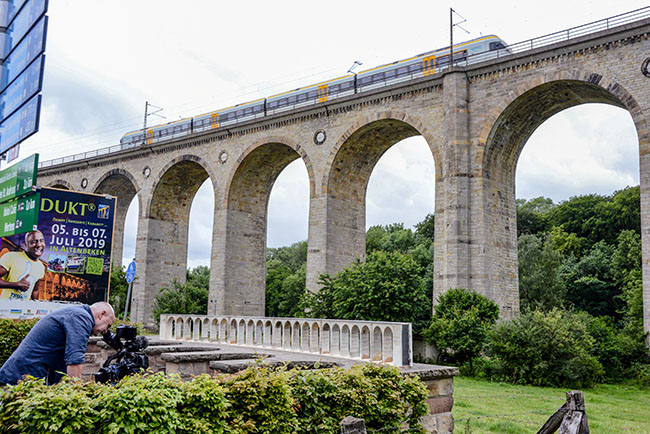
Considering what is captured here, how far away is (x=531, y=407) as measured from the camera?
1038cm

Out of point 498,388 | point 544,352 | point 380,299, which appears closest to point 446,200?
point 380,299

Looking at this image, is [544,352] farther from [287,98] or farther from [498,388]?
[287,98]

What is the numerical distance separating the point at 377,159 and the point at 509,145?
5846mm

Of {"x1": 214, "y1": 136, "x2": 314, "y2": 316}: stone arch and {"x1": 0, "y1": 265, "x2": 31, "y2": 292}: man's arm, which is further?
{"x1": 214, "y1": 136, "x2": 314, "y2": 316}: stone arch

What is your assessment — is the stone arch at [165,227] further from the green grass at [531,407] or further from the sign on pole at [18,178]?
the green grass at [531,407]

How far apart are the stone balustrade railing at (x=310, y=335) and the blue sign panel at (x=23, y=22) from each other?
813 cm

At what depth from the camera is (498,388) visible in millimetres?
13242

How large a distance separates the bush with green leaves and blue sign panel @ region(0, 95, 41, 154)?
12.8 metres

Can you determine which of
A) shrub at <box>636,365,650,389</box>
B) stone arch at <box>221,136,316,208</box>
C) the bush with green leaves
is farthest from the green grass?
stone arch at <box>221,136,316,208</box>

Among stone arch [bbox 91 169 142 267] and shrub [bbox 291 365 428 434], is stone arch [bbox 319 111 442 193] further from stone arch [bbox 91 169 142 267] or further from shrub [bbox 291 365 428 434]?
shrub [bbox 291 365 428 434]

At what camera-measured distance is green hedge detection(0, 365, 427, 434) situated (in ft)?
10.5

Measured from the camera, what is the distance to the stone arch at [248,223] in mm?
26234

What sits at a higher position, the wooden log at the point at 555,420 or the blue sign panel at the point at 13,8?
the blue sign panel at the point at 13,8

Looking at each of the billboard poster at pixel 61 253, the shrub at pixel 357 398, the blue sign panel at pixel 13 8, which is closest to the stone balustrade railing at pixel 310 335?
the shrub at pixel 357 398
